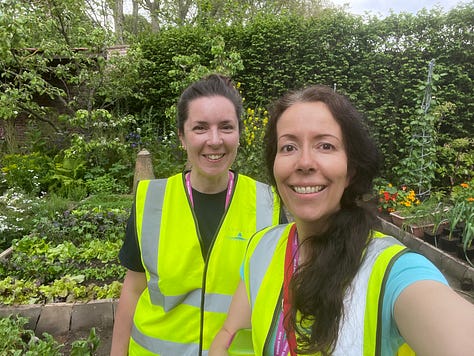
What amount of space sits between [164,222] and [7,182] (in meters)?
6.62

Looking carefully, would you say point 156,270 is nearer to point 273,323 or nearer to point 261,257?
point 261,257

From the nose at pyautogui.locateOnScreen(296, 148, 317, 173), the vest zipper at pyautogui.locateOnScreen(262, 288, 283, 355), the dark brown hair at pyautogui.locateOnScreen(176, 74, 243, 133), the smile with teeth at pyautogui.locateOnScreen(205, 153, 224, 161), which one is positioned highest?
the dark brown hair at pyautogui.locateOnScreen(176, 74, 243, 133)

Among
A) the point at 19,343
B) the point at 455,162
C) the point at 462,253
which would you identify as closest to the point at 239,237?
the point at 19,343

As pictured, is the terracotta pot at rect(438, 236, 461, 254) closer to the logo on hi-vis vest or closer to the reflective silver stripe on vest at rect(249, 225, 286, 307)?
the logo on hi-vis vest

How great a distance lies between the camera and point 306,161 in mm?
912

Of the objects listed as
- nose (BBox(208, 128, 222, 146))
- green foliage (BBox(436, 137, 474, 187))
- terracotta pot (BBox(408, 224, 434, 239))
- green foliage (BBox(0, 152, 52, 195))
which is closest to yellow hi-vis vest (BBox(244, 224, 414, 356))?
nose (BBox(208, 128, 222, 146))

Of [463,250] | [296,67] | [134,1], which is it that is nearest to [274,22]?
[296,67]

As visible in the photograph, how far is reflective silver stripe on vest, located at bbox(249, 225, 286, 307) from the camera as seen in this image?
1.04m

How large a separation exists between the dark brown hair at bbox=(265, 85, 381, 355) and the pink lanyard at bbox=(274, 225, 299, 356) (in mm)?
22

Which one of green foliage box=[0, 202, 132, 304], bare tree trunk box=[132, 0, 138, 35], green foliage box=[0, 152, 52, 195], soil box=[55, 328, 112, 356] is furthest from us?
bare tree trunk box=[132, 0, 138, 35]

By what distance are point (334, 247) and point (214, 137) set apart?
0.77 meters

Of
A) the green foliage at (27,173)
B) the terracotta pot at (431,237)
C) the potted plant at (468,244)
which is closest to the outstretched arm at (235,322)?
the potted plant at (468,244)

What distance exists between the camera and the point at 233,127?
5.15ft

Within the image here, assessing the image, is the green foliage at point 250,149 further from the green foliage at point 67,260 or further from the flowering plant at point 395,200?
the green foliage at point 67,260
